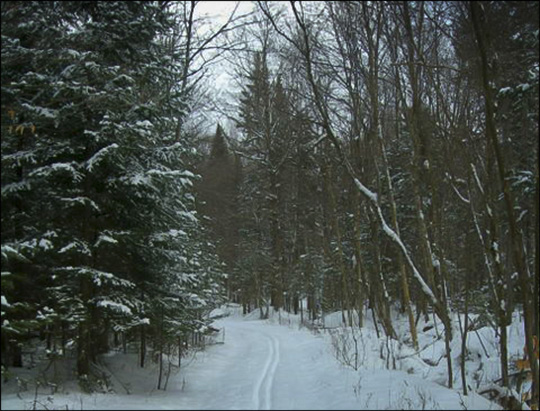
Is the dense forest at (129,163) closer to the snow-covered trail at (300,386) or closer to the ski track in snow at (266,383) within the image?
the snow-covered trail at (300,386)

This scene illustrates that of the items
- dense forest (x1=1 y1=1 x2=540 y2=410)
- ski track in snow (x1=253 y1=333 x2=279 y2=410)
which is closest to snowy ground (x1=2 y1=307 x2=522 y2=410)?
ski track in snow (x1=253 y1=333 x2=279 y2=410)

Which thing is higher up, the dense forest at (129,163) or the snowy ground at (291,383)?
the dense forest at (129,163)

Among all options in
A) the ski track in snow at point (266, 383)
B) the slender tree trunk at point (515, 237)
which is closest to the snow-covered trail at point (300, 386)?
the ski track in snow at point (266, 383)

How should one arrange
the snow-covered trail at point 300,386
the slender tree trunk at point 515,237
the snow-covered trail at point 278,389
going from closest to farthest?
1. the slender tree trunk at point 515,237
2. the snow-covered trail at point 278,389
3. the snow-covered trail at point 300,386

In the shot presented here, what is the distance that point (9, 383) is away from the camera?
6.84 m

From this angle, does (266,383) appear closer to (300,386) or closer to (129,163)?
(300,386)

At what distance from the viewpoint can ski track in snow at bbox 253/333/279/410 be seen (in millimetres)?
6786

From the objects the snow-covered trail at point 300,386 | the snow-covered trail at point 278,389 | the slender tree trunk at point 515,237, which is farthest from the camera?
the snow-covered trail at point 300,386

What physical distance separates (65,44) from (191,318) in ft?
22.6

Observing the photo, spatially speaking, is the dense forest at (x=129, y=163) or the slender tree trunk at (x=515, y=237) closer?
the slender tree trunk at (x=515, y=237)

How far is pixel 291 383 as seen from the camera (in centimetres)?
895

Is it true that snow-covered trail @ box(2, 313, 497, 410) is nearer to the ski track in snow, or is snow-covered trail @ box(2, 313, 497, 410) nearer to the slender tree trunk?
the ski track in snow

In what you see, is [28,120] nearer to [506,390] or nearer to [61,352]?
[61,352]

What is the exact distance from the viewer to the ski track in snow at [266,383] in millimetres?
6786
